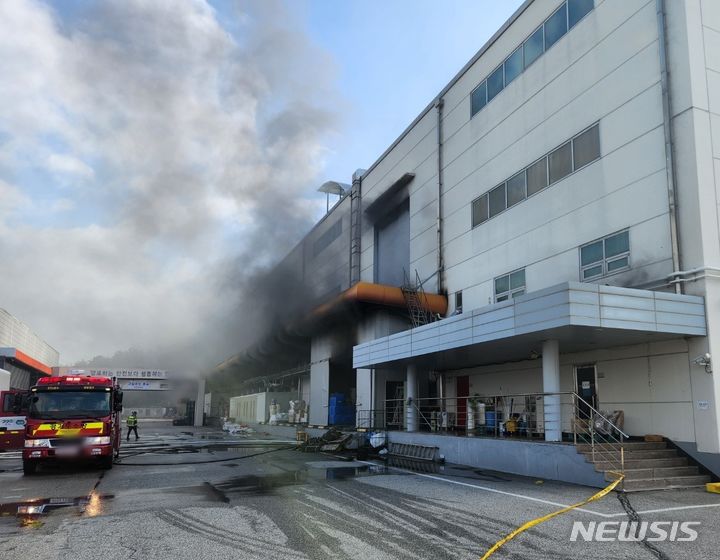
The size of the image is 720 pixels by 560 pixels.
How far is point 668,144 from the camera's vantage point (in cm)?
1277

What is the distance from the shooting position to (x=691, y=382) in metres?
11.9

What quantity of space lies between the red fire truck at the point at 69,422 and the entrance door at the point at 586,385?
1176 centimetres

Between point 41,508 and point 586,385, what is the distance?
41.4 ft

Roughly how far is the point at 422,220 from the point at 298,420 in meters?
14.6

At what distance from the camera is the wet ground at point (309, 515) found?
594cm

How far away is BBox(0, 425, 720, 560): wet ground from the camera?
594cm

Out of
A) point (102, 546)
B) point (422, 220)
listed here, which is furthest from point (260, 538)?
point (422, 220)

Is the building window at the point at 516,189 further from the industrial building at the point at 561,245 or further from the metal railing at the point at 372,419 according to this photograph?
the metal railing at the point at 372,419

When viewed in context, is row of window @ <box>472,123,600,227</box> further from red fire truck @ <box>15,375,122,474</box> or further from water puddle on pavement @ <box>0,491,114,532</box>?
water puddle on pavement @ <box>0,491,114,532</box>

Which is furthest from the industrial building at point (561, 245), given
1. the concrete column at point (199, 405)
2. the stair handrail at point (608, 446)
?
the concrete column at point (199, 405)

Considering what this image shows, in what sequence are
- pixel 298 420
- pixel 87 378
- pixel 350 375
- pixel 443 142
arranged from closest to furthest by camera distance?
pixel 87 378, pixel 443 142, pixel 350 375, pixel 298 420

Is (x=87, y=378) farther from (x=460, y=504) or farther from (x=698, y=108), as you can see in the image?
(x=698, y=108)

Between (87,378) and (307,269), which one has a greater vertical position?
(307,269)

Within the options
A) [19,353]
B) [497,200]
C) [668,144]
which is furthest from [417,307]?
[19,353]
